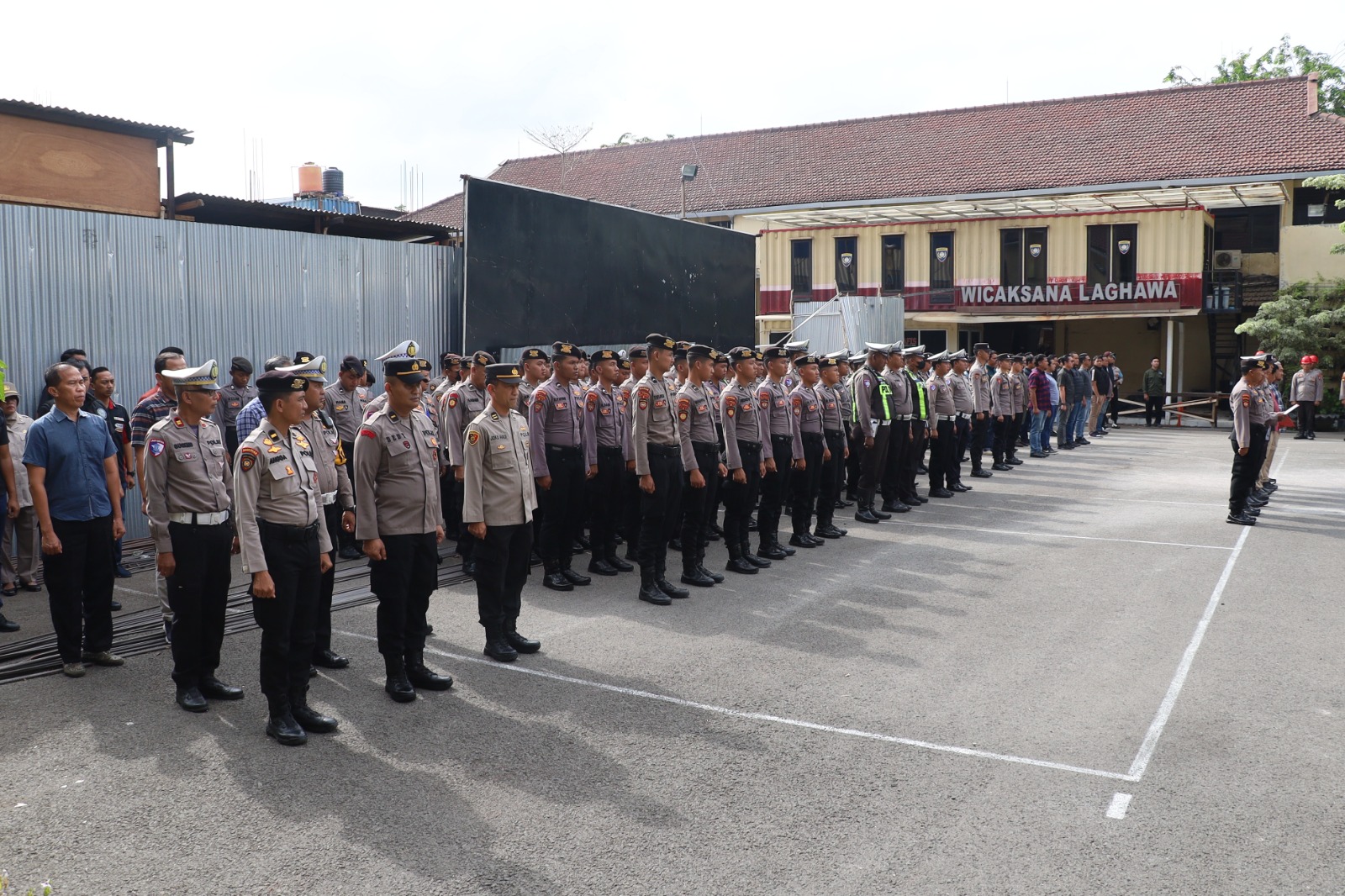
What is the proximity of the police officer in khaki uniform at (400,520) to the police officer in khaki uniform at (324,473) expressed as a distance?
246 mm

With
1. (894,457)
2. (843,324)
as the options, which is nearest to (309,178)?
(843,324)

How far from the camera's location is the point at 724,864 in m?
4.17

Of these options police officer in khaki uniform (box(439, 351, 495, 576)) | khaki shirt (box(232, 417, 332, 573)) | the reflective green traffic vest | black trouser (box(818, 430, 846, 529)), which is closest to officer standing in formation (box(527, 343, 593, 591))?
police officer in khaki uniform (box(439, 351, 495, 576))

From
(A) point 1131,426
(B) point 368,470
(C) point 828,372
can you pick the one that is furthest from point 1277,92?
(B) point 368,470

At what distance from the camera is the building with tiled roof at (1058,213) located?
28.4 metres

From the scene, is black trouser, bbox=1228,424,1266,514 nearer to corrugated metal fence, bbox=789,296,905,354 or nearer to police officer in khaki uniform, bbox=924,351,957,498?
police officer in khaki uniform, bbox=924,351,957,498

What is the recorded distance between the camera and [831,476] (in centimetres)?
1132

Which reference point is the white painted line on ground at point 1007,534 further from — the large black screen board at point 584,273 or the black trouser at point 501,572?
the black trouser at point 501,572

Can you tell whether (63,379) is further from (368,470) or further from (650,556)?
(650,556)

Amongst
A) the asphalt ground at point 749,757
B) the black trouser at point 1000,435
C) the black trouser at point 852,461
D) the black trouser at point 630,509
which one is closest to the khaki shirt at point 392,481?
the asphalt ground at point 749,757

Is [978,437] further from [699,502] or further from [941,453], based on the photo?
[699,502]

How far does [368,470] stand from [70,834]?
2328mm

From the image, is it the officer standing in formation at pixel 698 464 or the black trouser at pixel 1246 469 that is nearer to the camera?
the officer standing in formation at pixel 698 464

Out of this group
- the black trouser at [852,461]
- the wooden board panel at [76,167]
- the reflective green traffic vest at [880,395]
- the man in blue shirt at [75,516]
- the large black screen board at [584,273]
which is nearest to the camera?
the man in blue shirt at [75,516]
